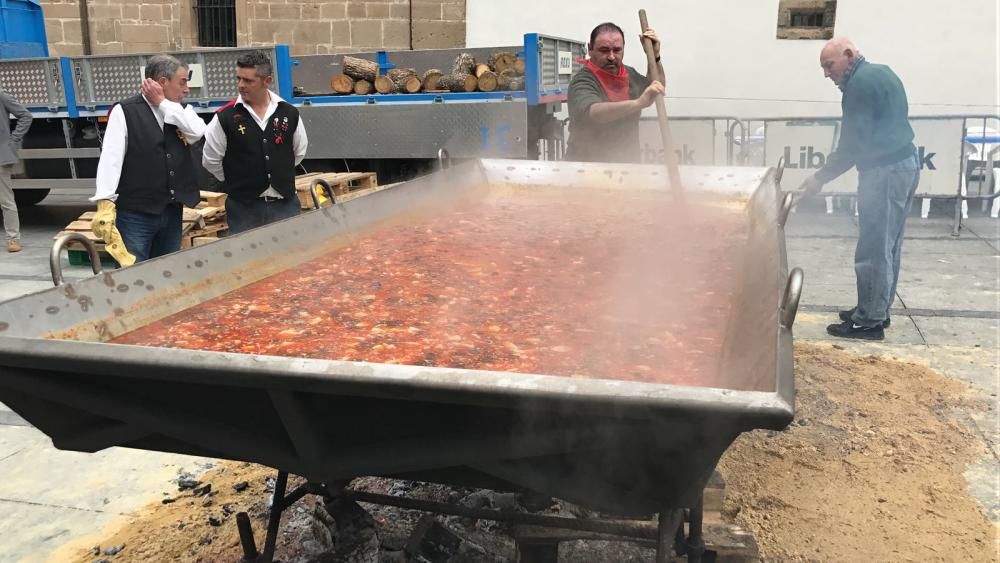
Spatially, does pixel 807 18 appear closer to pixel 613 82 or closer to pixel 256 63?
pixel 613 82

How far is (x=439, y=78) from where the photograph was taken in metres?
8.16

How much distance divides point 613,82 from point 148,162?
10.4ft

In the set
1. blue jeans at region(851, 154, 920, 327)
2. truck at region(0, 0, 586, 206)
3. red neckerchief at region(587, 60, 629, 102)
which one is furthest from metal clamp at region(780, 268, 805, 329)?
truck at region(0, 0, 586, 206)

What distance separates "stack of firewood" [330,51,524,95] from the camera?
26.4ft

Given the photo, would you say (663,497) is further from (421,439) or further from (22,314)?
(22,314)

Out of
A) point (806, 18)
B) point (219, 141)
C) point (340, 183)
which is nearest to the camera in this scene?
point (219, 141)

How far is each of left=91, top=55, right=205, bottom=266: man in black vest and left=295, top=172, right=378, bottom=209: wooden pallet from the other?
7.71 ft

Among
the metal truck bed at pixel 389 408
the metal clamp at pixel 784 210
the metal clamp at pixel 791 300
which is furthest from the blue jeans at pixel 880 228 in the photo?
the metal clamp at pixel 791 300

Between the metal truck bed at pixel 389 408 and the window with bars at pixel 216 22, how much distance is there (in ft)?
43.5

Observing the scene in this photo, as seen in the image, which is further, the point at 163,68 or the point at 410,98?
the point at 410,98

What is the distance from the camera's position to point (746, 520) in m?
3.16

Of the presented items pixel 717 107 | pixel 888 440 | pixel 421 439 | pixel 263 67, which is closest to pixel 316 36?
pixel 717 107

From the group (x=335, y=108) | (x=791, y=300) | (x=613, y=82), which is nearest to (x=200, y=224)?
(x=335, y=108)

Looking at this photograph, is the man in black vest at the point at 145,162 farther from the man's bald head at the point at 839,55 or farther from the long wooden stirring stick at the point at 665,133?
the man's bald head at the point at 839,55
